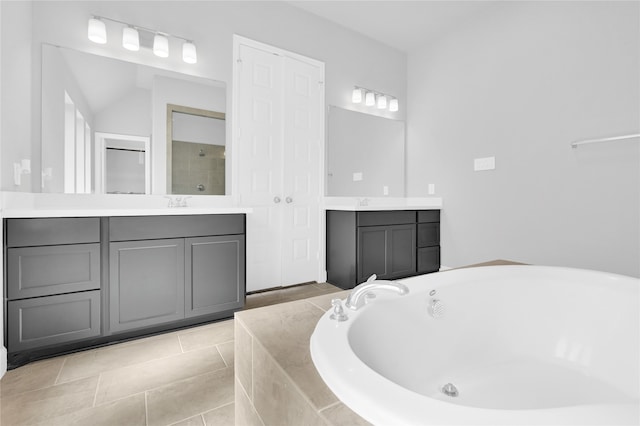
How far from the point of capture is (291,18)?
297 cm

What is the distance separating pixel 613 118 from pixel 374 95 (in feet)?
6.79

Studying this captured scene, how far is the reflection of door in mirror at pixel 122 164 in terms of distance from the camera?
7.07ft

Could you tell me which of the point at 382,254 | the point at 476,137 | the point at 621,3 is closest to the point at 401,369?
the point at 382,254

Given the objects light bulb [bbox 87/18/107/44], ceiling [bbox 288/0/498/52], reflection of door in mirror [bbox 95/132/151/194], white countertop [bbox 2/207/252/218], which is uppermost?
ceiling [bbox 288/0/498/52]

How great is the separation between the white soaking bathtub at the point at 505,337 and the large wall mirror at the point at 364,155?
1.93 m

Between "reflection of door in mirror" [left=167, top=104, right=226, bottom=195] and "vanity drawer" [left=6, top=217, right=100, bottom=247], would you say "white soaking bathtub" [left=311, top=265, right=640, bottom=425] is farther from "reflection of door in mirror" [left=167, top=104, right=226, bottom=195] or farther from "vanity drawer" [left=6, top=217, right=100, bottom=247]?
"reflection of door in mirror" [left=167, top=104, right=226, bottom=195]

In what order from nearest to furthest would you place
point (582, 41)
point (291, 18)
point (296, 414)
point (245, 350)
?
point (296, 414) → point (245, 350) → point (582, 41) → point (291, 18)

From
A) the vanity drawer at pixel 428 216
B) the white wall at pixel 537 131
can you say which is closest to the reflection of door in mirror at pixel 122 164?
the vanity drawer at pixel 428 216

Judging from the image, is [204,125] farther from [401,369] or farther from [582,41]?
[582,41]

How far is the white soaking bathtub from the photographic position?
Answer: 1115 mm

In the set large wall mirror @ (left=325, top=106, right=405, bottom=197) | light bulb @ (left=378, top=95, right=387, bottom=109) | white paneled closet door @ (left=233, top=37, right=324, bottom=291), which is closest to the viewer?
white paneled closet door @ (left=233, top=37, right=324, bottom=291)

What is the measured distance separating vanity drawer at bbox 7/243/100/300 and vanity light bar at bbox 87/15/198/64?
1434 mm

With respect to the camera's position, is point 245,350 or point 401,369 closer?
point 245,350

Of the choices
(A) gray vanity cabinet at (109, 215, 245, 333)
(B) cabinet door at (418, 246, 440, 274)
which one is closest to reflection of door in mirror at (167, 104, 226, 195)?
(A) gray vanity cabinet at (109, 215, 245, 333)
